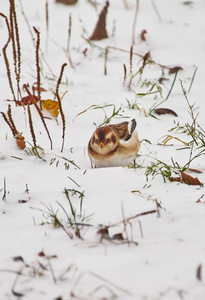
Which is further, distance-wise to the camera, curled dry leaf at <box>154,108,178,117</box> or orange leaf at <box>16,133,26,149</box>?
curled dry leaf at <box>154,108,178,117</box>

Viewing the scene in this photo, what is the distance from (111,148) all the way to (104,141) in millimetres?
85

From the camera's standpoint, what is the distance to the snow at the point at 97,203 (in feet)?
6.19

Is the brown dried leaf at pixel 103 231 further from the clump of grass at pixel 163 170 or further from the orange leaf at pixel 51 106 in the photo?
the orange leaf at pixel 51 106

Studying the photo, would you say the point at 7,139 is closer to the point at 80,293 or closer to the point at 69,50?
the point at 80,293

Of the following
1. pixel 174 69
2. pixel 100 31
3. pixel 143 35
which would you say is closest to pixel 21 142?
pixel 174 69

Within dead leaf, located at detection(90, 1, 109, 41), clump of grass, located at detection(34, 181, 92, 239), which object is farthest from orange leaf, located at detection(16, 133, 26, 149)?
dead leaf, located at detection(90, 1, 109, 41)

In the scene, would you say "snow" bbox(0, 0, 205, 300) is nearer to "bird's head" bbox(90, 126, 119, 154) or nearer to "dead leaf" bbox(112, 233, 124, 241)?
"dead leaf" bbox(112, 233, 124, 241)

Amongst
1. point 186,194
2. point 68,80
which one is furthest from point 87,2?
point 186,194

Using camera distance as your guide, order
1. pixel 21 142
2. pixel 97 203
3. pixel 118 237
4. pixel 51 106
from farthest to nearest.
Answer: pixel 51 106 → pixel 21 142 → pixel 97 203 → pixel 118 237

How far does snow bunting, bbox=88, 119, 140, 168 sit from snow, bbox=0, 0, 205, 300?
0.12 metres

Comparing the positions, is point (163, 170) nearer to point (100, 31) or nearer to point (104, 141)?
point (104, 141)

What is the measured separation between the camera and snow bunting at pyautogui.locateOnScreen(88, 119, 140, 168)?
329 centimetres

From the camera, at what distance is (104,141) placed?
327 cm

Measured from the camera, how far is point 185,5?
23.7ft
